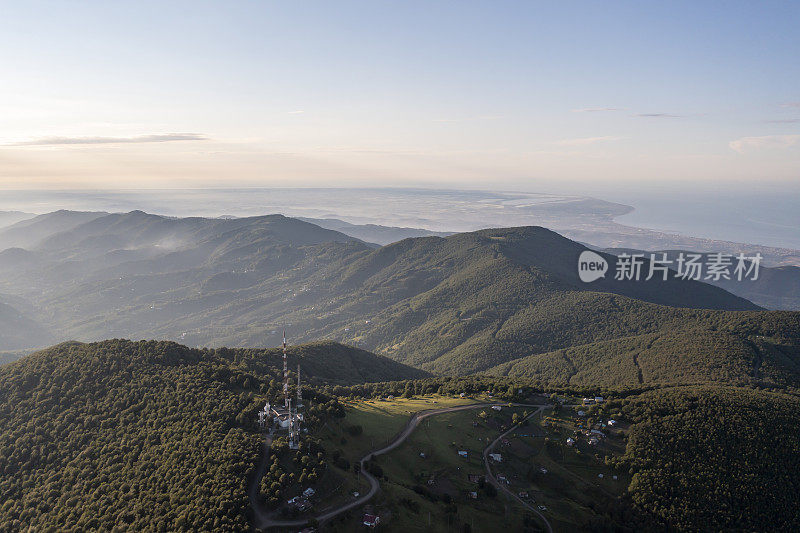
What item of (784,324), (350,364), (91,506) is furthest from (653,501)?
(784,324)

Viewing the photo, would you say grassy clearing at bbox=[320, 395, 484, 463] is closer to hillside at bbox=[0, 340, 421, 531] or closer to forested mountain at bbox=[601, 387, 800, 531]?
hillside at bbox=[0, 340, 421, 531]

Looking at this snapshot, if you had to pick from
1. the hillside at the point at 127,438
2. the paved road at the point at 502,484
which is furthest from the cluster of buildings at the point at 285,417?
the paved road at the point at 502,484

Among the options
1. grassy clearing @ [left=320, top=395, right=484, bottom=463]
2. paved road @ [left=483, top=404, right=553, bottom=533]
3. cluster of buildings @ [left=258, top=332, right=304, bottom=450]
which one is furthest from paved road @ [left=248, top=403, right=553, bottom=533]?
cluster of buildings @ [left=258, top=332, right=304, bottom=450]

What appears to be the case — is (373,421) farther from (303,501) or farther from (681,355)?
(681,355)

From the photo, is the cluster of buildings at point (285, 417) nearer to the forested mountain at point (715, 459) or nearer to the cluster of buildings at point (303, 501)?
the cluster of buildings at point (303, 501)

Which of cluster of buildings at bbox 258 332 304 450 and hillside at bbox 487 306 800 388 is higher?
cluster of buildings at bbox 258 332 304 450

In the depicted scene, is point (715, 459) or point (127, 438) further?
point (715, 459)

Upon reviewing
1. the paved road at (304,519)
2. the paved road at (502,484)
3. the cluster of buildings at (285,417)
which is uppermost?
the cluster of buildings at (285,417)

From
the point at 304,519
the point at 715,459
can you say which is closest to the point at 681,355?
the point at 715,459

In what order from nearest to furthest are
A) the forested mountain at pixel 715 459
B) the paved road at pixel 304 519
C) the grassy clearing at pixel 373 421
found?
the paved road at pixel 304 519 → the forested mountain at pixel 715 459 → the grassy clearing at pixel 373 421
